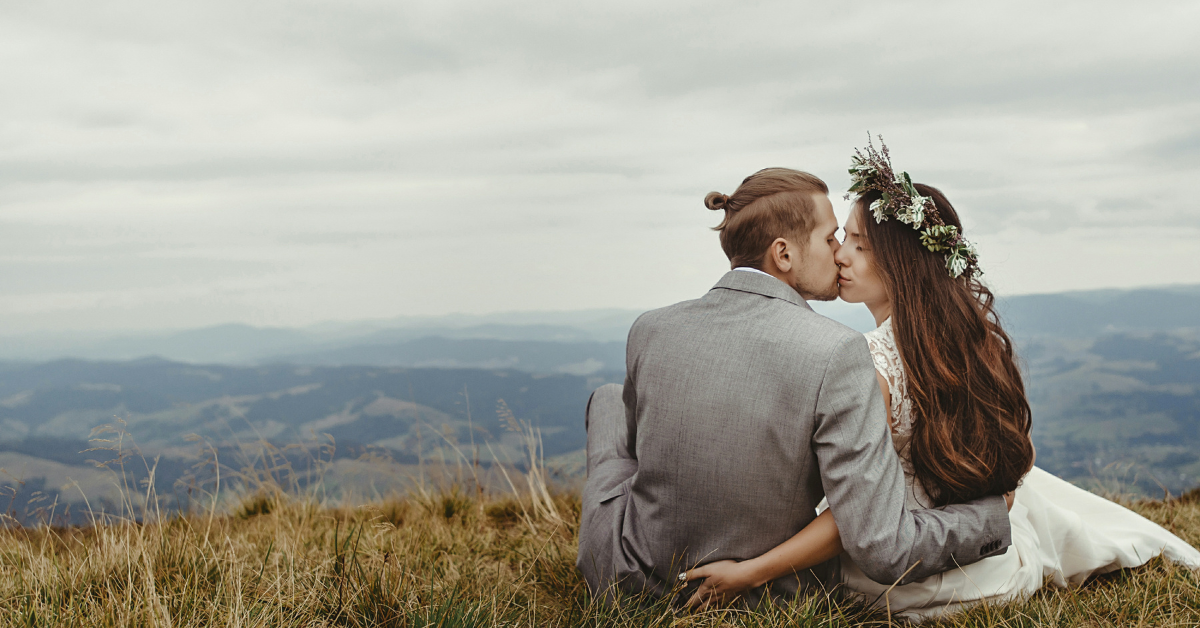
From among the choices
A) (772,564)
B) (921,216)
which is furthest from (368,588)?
(921,216)

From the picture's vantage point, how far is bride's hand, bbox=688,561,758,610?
239 centimetres

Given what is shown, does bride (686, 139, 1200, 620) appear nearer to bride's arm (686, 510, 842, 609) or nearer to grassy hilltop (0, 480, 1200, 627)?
bride's arm (686, 510, 842, 609)

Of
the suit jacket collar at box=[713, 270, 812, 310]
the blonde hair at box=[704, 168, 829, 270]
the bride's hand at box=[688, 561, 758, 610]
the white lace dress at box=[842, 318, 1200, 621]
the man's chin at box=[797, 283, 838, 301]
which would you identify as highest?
the blonde hair at box=[704, 168, 829, 270]

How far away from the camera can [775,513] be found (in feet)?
7.64

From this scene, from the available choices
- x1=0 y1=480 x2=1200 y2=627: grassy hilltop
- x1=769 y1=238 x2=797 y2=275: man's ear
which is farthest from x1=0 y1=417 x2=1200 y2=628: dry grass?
x1=769 y1=238 x2=797 y2=275: man's ear

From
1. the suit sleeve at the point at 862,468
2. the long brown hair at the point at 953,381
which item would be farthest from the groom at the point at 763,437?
the long brown hair at the point at 953,381

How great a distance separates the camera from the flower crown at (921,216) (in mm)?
2824

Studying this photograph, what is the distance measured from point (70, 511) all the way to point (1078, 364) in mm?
201662

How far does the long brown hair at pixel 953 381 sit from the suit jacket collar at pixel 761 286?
22.3 inches

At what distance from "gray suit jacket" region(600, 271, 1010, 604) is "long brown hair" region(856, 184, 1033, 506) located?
142mm

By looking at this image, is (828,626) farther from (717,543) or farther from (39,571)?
(39,571)

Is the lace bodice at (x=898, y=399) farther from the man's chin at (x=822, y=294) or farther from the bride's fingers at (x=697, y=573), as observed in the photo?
the bride's fingers at (x=697, y=573)

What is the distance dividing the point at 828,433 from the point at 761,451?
0.21 meters

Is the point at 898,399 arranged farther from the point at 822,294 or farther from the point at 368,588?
the point at 368,588
